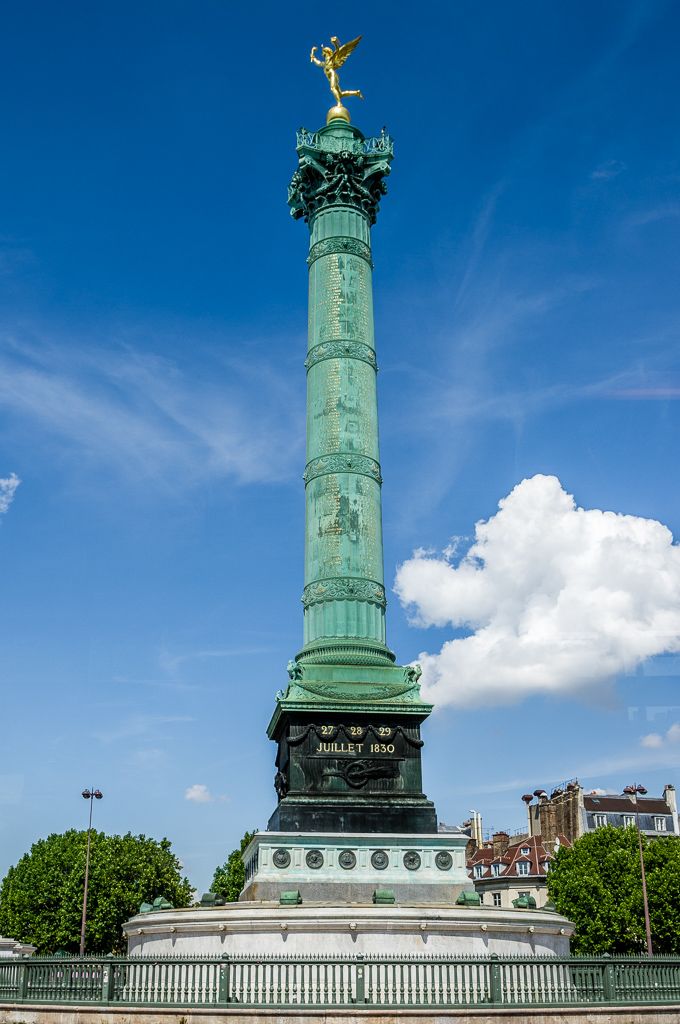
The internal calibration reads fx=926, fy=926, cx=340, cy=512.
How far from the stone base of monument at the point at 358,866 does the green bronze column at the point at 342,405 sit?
4.78m

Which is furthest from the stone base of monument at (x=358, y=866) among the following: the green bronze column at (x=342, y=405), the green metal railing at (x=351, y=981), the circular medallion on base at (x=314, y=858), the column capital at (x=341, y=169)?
the column capital at (x=341, y=169)

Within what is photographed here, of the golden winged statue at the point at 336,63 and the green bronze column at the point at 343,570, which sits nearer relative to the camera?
the green bronze column at the point at 343,570

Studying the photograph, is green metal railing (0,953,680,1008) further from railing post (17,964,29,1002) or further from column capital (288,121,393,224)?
column capital (288,121,393,224)

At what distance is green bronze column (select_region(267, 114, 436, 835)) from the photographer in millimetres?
22641

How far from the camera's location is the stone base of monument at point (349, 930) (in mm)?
17375

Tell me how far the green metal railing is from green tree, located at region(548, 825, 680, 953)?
2901 cm

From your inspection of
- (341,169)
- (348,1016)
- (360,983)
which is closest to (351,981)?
(360,983)

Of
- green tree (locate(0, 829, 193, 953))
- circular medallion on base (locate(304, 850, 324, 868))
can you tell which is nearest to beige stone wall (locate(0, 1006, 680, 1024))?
circular medallion on base (locate(304, 850, 324, 868))

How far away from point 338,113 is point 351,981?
2647 centimetres

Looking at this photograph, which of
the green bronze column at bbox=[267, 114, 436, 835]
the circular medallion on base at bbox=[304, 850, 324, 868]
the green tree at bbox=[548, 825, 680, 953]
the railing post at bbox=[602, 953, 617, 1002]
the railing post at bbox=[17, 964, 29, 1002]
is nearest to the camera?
the railing post at bbox=[602, 953, 617, 1002]

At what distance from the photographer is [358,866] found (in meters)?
21.3

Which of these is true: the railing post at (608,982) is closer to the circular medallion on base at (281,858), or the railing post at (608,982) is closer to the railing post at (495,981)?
the railing post at (495,981)

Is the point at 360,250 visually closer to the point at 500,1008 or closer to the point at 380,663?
the point at 380,663

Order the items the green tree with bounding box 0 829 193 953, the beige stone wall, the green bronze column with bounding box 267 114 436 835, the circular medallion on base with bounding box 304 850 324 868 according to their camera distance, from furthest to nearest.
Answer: the green tree with bounding box 0 829 193 953
the green bronze column with bounding box 267 114 436 835
the circular medallion on base with bounding box 304 850 324 868
the beige stone wall
